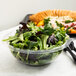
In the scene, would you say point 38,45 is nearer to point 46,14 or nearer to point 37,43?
point 37,43

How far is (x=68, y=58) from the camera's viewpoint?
2.56 feet

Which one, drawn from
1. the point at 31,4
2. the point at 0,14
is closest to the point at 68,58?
the point at 0,14

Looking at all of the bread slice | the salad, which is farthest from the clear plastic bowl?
the bread slice

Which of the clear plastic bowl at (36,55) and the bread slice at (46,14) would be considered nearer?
the clear plastic bowl at (36,55)

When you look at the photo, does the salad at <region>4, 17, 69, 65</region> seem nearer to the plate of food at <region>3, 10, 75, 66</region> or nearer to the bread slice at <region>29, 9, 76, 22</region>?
the plate of food at <region>3, 10, 75, 66</region>

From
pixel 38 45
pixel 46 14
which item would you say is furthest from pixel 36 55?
pixel 46 14

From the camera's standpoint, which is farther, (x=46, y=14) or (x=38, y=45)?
(x=46, y=14)

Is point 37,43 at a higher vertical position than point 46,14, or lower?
higher

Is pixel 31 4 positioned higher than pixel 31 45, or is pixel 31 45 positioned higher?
pixel 31 45

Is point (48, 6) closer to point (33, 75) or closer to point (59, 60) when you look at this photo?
point (59, 60)

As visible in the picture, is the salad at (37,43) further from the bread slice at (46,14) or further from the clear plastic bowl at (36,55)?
the bread slice at (46,14)

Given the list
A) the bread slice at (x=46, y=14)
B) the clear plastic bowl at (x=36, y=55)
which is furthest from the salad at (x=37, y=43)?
the bread slice at (x=46, y=14)

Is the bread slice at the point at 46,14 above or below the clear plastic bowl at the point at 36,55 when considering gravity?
below

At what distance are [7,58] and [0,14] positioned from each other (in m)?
0.72
